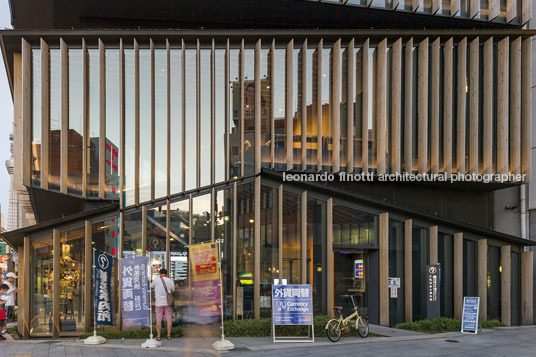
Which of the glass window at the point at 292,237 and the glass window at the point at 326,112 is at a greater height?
the glass window at the point at 326,112

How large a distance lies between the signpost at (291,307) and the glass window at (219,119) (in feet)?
17.0

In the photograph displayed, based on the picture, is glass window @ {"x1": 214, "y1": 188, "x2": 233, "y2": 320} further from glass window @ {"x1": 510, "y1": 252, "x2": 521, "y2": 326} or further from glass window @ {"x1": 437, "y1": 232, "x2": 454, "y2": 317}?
glass window @ {"x1": 510, "y1": 252, "x2": 521, "y2": 326}

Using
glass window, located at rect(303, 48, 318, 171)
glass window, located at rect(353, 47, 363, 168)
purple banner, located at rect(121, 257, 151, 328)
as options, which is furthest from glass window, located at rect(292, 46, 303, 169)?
purple banner, located at rect(121, 257, 151, 328)

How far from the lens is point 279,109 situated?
727 inches

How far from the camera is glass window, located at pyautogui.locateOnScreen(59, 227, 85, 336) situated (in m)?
15.2

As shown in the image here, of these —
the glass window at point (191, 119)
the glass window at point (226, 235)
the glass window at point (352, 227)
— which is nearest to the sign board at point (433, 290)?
the glass window at point (352, 227)

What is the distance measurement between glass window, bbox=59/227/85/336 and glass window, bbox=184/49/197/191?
386 cm

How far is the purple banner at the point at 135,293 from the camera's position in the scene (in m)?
13.0

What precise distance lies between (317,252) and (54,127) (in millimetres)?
9820

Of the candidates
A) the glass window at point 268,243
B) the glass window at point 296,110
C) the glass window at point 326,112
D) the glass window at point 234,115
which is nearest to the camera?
the glass window at point 268,243

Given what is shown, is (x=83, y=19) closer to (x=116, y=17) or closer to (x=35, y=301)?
(x=116, y=17)

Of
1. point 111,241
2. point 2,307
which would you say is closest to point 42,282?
point 2,307

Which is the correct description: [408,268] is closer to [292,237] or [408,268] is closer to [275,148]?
[292,237]

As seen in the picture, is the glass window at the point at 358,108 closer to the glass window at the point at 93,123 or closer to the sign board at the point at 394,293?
the sign board at the point at 394,293
